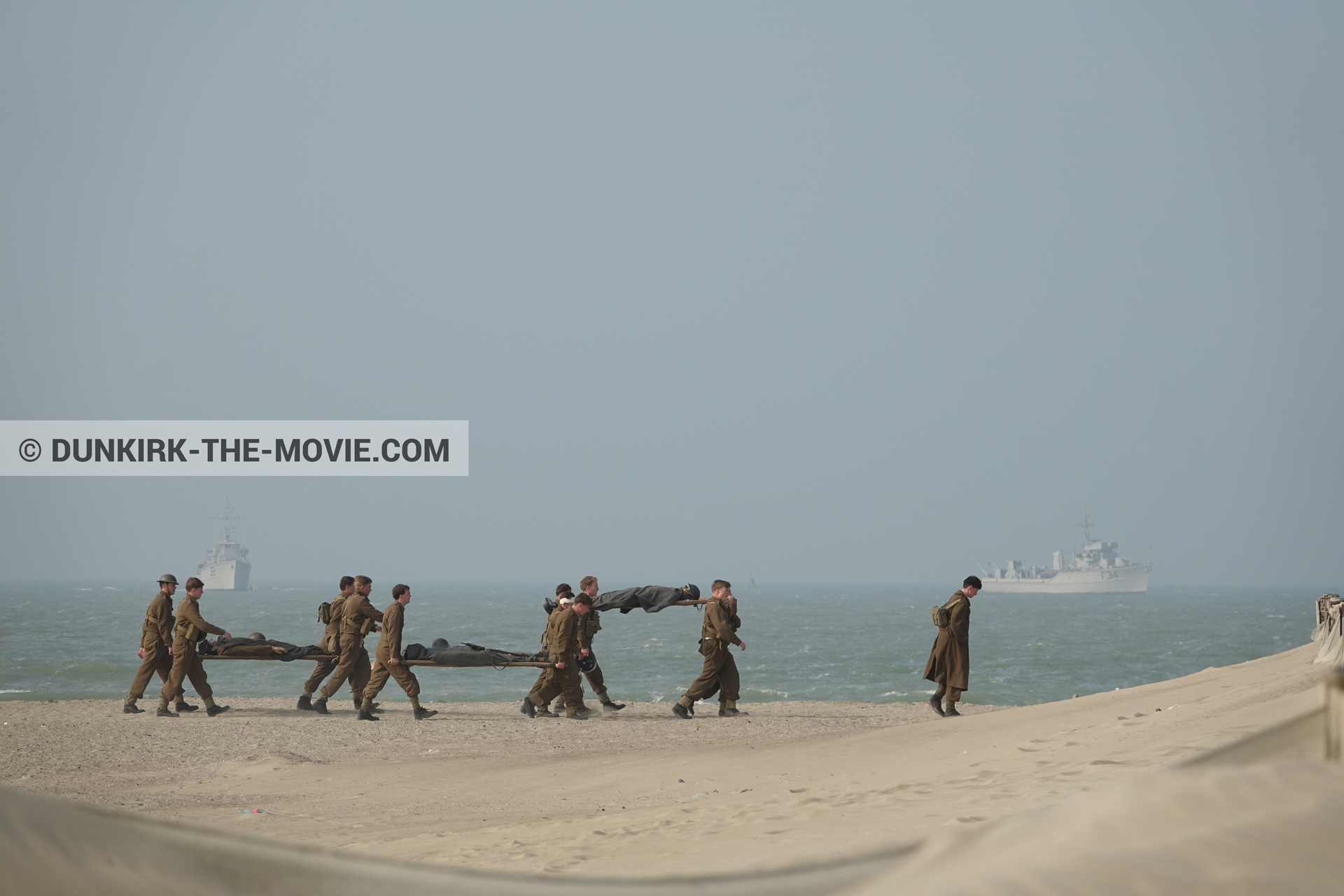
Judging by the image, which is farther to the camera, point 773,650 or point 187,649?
point 773,650

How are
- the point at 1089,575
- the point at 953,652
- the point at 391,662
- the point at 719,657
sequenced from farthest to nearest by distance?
1. the point at 1089,575
2. the point at 719,657
3. the point at 391,662
4. the point at 953,652

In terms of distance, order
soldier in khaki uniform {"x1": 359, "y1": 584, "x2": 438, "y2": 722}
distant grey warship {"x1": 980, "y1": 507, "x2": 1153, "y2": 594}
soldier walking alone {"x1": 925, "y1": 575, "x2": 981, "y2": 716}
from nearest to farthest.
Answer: soldier walking alone {"x1": 925, "y1": 575, "x2": 981, "y2": 716}, soldier in khaki uniform {"x1": 359, "y1": 584, "x2": 438, "y2": 722}, distant grey warship {"x1": 980, "y1": 507, "x2": 1153, "y2": 594}

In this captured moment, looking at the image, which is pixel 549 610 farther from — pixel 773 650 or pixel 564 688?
pixel 773 650

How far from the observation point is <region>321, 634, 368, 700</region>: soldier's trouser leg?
14859mm

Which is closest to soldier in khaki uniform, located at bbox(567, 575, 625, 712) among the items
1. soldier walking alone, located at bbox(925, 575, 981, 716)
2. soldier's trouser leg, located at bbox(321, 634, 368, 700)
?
soldier's trouser leg, located at bbox(321, 634, 368, 700)

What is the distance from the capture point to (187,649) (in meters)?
14.3

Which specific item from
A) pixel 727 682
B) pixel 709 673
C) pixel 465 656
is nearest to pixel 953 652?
pixel 727 682

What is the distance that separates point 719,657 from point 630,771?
181 inches

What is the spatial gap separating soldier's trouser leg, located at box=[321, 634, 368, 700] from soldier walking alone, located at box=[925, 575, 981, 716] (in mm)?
7498

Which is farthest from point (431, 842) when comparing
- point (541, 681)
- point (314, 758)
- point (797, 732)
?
point (541, 681)

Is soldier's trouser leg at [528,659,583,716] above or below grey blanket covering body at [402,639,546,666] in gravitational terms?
below

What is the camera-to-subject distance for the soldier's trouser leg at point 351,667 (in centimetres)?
1486

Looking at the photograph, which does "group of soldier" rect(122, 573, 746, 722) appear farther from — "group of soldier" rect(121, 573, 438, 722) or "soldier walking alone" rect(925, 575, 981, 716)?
"soldier walking alone" rect(925, 575, 981, 716)

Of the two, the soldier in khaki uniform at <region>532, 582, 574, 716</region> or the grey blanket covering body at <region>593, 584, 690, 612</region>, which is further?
the grey blanket covering body at <region>593, 584, 690, 612</region>
